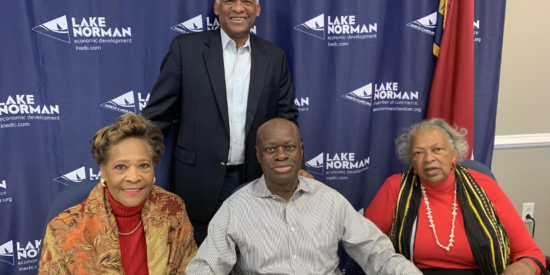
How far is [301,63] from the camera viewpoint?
258cm

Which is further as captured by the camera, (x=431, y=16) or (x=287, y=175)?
(x=431, y=16)

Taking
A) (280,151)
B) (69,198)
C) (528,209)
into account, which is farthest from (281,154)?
(528,209)

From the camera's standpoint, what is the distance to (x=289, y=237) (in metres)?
1.74

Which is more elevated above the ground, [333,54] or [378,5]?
[378,5]

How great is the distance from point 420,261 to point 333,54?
139 centimetres

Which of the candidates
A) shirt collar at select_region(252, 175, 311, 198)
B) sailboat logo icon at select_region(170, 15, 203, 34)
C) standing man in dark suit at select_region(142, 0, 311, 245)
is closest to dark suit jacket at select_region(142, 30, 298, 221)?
standing man in dark suit at select_region(142, 0, 311, 245)

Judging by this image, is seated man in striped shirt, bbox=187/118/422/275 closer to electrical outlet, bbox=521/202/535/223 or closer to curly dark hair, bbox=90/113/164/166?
curly dark hair, bbox=90/113/164/166

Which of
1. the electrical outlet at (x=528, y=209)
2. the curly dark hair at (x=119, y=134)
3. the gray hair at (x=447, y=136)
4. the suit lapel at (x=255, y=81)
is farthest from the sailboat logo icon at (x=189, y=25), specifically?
the electrical outlet at (x=528, y=209)

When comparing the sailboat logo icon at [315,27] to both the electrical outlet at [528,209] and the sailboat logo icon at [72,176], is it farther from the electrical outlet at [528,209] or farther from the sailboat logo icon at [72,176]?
the electrical outlet at [528,209]

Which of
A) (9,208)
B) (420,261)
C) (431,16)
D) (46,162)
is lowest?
(420,261)

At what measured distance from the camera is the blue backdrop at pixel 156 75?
7.84 feet

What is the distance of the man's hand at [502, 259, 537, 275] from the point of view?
6.33 feet

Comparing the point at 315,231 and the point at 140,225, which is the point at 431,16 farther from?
the point at 140,225

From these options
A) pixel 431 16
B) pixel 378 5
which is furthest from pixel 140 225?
pixel 431 16
